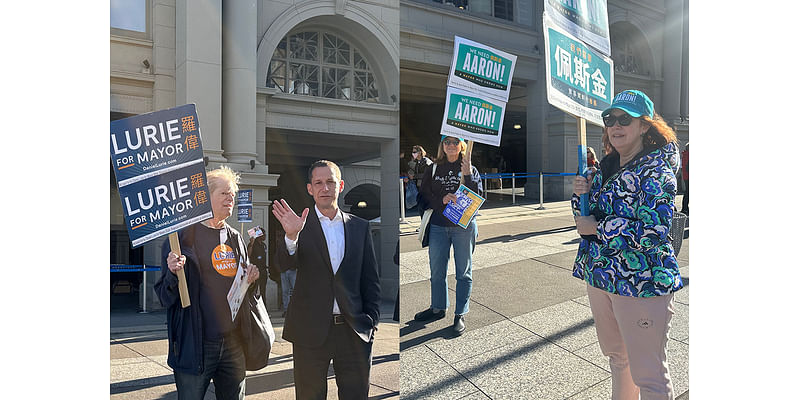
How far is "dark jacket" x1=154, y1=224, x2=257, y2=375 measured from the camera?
2.25m

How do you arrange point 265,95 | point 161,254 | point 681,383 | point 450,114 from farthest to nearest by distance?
1. point 681,383
2. point 450,114
3. point 265,95
4. point 161,254

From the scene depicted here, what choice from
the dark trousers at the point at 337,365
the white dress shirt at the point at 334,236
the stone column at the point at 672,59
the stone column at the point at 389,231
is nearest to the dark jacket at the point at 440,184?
the stone column at the point at 389,231

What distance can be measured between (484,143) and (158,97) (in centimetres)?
139

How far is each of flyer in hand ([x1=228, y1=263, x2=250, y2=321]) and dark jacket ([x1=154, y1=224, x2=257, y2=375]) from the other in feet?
0.39

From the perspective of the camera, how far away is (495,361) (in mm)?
2775

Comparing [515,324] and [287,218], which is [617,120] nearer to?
[515,324]

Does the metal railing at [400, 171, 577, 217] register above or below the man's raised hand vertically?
above

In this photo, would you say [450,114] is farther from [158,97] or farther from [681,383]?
[681,383]

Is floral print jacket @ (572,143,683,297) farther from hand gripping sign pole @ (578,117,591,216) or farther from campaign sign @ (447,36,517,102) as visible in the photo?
campaign sign @ (447,36,517,102)

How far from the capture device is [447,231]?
2.71 metres

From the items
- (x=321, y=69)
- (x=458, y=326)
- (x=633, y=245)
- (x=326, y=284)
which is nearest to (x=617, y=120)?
(x=633, y=245)

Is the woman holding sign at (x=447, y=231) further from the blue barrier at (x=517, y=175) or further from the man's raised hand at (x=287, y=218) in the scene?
the man's raised hand at (x=287, y=218)

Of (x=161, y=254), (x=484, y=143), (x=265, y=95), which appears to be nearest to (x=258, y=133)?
(x=265, y=95)

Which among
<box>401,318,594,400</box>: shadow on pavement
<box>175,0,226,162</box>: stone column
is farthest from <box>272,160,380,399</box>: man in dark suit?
<box>175,0,226,162</box>: stone column
